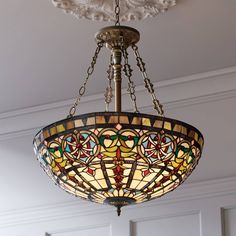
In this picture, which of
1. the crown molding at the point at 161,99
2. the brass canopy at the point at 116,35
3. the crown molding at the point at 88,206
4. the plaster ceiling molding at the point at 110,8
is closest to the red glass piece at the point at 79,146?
the brass canopy at the point at 116,35

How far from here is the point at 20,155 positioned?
447cm

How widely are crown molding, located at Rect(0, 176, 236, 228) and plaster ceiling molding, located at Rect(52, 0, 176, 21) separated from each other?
3.55 feet

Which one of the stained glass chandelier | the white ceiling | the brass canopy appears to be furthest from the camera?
the white ceiling

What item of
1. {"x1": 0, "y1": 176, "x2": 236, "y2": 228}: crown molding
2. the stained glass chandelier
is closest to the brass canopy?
the stained glass chandelier

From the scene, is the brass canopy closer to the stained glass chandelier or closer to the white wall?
the stained glass chandelier

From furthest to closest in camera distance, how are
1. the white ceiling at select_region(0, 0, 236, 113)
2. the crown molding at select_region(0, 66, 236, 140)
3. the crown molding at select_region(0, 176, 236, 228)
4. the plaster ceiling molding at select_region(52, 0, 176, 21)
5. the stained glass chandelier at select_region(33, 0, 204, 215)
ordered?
the crown molding at select_region(0, 66, 236, 140), the crown molding at select_region(0, 176, 236, 228), the white ceiling at select_region(0, 0, 236, 113), the plaster ceiling molding at select_region(52, 0, 176, 21), the stained glass chandelier at select_region(33, 0, 204, 215)

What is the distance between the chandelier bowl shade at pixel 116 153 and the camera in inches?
83.4

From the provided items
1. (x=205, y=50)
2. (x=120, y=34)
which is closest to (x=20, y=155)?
(x=205, y=50)

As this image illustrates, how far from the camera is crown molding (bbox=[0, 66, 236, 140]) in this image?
4.02 metres

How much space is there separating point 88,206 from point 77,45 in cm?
104

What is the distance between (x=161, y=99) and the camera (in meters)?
4.16

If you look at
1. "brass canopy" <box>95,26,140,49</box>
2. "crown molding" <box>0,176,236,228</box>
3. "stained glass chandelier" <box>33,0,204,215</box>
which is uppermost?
"brass canopy" <box>95,26,140,49</box>

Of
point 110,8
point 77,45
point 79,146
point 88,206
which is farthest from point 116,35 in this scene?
point 88,206

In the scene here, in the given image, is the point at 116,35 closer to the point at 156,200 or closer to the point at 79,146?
the point at 79,146
